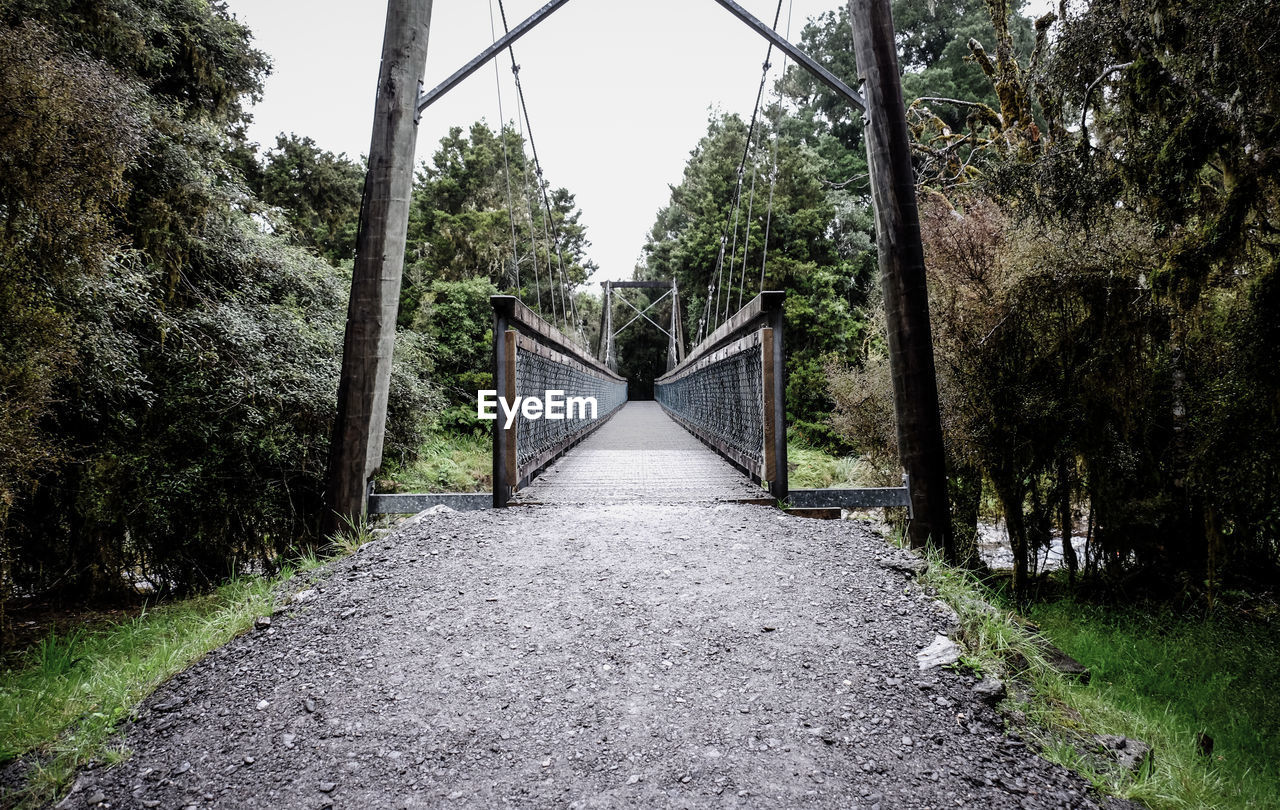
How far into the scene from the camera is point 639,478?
461 cm

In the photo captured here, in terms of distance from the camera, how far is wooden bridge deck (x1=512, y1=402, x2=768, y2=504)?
3.72 meters

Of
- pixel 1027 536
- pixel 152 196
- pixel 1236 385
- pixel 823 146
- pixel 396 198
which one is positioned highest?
pixel 823 146

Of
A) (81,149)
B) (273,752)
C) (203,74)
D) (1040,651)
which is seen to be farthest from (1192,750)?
(203,74)

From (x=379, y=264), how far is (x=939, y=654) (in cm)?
326

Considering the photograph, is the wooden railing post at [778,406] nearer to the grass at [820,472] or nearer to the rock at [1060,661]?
the rock at [1060,661]

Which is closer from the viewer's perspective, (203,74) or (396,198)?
(396,198)

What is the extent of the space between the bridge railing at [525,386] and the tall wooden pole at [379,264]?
0.65 metres

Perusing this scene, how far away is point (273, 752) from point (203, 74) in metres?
7.12

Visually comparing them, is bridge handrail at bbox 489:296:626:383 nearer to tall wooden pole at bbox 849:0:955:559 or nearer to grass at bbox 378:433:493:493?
grass at bbox 378:433:493:493

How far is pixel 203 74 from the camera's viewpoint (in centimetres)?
586

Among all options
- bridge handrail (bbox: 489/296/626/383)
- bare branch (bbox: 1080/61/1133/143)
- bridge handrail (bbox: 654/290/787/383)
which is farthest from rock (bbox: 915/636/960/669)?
bare branch (bbox: 1080/61/1133/143)

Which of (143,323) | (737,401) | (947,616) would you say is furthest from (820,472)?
(143,323)

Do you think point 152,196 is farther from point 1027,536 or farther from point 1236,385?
point 1027,536

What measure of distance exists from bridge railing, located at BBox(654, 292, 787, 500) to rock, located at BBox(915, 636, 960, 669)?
1.52 meters
